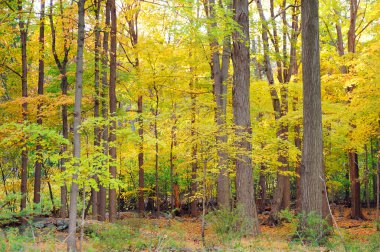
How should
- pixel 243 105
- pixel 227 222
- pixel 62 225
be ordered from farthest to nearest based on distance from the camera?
pixel 62 225 < pixel 243 105 < pixel 227 222

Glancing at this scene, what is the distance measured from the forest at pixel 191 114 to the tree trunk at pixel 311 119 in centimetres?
2

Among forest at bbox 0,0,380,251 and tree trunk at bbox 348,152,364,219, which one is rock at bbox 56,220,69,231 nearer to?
forest at bbox 0,0,380,251

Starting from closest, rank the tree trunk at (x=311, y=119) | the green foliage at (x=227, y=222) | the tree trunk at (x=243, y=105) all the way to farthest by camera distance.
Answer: the green foliage at (x=227, y=222), the tree trunk at (x=311, y=119), the tree trunk at (x=243, y=105)

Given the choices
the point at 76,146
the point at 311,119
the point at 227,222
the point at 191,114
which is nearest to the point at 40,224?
the point at 76,146

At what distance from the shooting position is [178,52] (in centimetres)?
1752

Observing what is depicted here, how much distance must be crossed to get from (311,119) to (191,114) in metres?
6.38

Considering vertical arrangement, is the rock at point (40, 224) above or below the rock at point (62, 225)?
above

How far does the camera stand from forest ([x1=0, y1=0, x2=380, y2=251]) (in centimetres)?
784

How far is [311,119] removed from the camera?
9.15m

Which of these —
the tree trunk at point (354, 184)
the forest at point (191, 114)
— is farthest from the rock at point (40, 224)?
the tree trunk at point (354, 184)

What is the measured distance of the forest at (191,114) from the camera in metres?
7.84

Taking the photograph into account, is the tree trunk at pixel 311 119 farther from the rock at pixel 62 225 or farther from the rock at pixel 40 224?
the rock at pixel 62 225

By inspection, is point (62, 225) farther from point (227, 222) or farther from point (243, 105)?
point (243, 105)

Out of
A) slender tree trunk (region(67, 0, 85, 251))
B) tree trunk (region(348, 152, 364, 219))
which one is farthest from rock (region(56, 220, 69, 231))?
tree trunk (region(348, 152, 364, 219))
